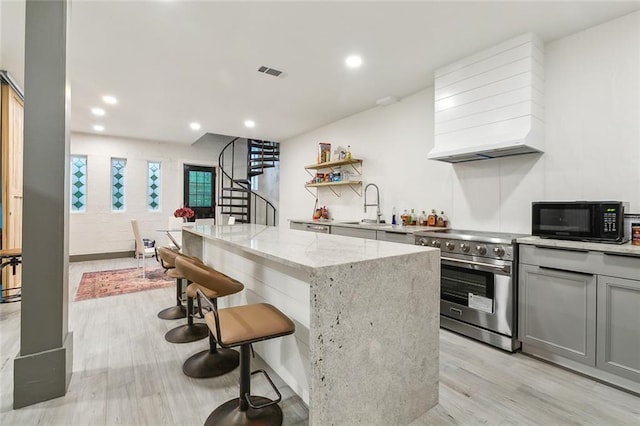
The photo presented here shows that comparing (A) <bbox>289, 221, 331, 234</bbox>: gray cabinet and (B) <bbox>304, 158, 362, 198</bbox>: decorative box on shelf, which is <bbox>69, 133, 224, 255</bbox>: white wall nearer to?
(A) <bbox>289, 221, 331, 234</bbox>: gray cabinet

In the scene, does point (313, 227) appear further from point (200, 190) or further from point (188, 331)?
point (200, 190)

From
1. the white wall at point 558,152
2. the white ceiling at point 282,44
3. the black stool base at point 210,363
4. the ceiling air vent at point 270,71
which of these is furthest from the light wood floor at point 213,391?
the ceiling air vent at point 270,71

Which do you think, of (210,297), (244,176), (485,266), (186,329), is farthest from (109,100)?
(485,266)

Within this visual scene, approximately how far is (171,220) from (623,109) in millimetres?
5708

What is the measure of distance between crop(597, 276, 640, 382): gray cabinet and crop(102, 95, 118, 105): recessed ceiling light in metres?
5.72

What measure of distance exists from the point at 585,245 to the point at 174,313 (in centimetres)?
381

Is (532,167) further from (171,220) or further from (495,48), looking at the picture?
(171,220)

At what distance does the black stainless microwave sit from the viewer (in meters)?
2.21

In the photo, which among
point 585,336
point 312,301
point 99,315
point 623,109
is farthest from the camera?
point 99,315

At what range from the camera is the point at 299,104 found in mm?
4582

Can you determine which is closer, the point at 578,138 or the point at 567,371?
the point at 567,371

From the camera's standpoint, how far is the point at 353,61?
3219 millimetres

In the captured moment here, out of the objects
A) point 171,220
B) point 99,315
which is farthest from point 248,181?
point 99,315

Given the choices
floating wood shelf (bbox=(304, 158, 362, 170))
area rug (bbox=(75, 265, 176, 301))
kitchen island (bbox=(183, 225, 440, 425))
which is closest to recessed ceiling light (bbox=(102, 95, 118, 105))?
area rug (bbox=(75, 265, 176, 301))
